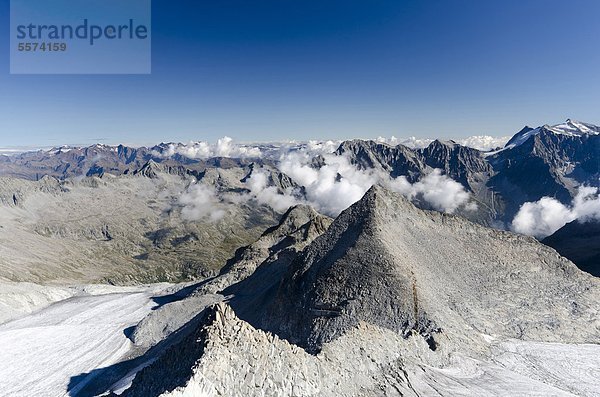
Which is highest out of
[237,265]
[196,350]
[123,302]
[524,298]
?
[196,350]

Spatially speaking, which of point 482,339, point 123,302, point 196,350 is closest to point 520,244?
point 482,339

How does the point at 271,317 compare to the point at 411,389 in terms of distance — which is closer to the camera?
the point at 411,389

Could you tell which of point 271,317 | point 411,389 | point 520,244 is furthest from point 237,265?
point 411,389

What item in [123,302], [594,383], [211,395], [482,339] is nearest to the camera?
[211,395]

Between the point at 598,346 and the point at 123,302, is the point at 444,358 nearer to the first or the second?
the point at 598,346

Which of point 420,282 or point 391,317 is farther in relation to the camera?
point 420,282

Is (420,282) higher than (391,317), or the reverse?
(420,282)

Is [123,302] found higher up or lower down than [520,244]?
lower down

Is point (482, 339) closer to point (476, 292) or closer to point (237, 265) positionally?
point (476, 292)

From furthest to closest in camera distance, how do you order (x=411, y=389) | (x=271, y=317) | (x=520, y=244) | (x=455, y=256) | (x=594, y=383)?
(x=520, y=244)
(x=455, y=256)
(x=271, y=317)
(x=594, y=383)
(x=411, y=389)

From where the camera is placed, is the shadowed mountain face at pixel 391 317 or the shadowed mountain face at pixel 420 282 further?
Result: the shadowed mountain face at pixel 420 282

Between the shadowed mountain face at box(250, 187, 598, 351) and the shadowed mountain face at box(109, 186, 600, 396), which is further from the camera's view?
the shadowed mountain face at box(250, 187, 598, 351)
